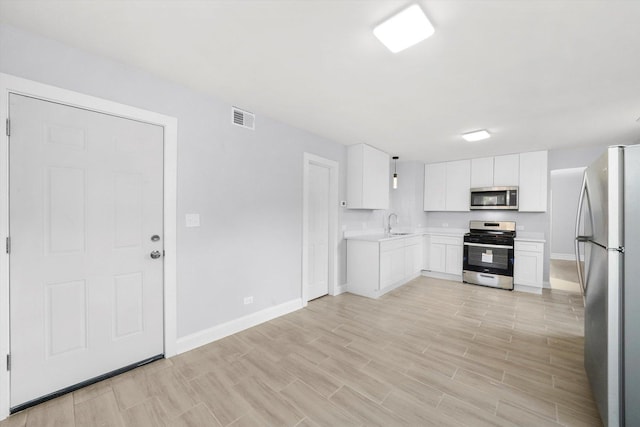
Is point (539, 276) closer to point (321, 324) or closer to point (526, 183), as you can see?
point (526, 183)

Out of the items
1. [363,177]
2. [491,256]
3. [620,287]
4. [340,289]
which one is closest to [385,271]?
[340,289]

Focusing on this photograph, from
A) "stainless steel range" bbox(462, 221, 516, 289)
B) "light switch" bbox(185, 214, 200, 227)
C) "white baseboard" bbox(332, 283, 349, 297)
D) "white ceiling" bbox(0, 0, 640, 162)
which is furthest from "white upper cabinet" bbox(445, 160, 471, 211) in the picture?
"light switch" bbox(185, 214, 200, 227)

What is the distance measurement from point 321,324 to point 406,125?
279 cm

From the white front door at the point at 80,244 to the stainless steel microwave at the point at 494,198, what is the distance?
5381 mm

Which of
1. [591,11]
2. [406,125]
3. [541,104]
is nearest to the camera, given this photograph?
[591,11]

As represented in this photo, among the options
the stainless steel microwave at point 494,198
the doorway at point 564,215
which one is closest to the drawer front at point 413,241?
the stainless steel microwave at point 494,198

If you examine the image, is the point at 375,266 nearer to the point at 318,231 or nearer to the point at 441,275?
the point at 318,231

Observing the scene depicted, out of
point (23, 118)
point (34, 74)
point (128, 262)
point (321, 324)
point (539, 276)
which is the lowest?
point (321, 324)

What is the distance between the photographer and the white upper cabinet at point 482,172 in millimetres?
5031

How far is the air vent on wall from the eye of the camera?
2.85 metres

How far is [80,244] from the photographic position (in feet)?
6.45

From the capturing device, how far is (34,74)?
1762 millimetres

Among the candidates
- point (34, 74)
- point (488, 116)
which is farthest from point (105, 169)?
point (488, 116)

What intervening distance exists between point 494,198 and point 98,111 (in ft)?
19.3
